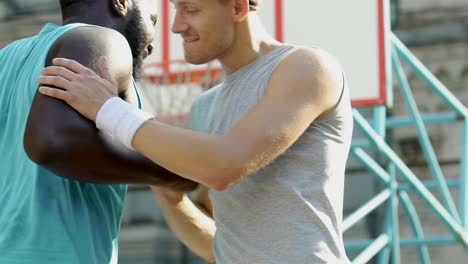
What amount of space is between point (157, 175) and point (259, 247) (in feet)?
0.97

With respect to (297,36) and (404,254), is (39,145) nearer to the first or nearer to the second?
(297,36)

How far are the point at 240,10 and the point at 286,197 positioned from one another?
47cm

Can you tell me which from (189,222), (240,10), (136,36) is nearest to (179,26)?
(240,10)

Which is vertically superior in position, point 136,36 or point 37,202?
point 136,36

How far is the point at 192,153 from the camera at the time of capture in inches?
95.2

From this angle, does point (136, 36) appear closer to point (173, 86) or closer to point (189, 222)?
point (189, 222)

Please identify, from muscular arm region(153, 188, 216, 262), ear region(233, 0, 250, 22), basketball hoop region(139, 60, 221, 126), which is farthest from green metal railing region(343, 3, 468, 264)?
ear region(233, 0, 250, 22)

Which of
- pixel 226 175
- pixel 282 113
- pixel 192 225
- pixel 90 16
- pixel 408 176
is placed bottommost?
pixel 408 176

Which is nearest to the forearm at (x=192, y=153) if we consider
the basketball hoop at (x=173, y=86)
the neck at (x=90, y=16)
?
the neck at (x=90, y=16)

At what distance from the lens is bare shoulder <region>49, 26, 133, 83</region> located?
2496 mm

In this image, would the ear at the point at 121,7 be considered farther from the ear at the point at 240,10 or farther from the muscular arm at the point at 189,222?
the muscular arm at the point at 189,222

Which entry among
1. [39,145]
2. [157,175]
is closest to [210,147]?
[157,175]

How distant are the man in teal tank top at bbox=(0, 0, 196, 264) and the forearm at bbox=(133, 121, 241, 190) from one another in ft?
0.29

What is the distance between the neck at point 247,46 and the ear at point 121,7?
30cm
